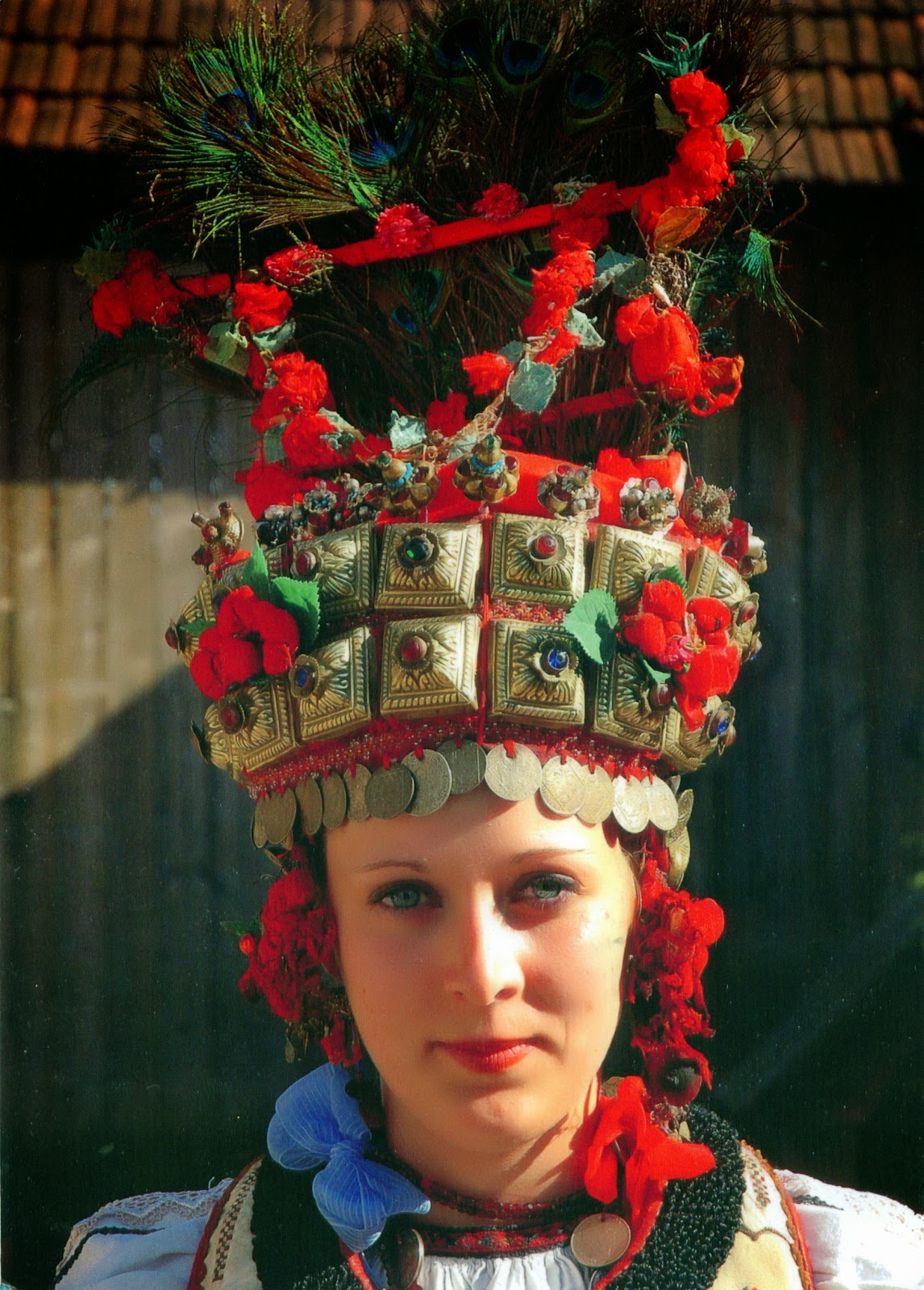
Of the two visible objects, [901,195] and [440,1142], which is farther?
[901,195]

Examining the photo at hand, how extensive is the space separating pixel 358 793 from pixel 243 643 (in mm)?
274

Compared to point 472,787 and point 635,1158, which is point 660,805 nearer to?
point 472,787

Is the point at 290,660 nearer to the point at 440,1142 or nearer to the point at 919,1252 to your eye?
the point at 440,1142

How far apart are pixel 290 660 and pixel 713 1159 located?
1.00m

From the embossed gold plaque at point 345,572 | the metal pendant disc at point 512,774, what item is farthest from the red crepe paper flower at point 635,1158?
the embossed gold plaque at point 345,572

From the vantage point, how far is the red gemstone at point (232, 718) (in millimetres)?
2064

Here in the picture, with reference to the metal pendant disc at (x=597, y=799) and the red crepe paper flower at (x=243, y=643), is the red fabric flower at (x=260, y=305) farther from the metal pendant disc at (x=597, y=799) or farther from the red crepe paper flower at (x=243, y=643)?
the metal pendant disc at (x=597, y=799)

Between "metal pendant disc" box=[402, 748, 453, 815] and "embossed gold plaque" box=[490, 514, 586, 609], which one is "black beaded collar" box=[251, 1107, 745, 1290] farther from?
"embossed gold plaque" box=[490, 514, 586, 609]

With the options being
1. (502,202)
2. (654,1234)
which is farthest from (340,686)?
(654,1234)

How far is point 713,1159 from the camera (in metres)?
2.13

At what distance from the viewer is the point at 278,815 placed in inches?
83.3

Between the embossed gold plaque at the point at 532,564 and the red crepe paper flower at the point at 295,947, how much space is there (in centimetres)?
58

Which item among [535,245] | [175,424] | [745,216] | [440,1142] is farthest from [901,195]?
[440,1142]

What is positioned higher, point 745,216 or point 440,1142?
point 745,216
